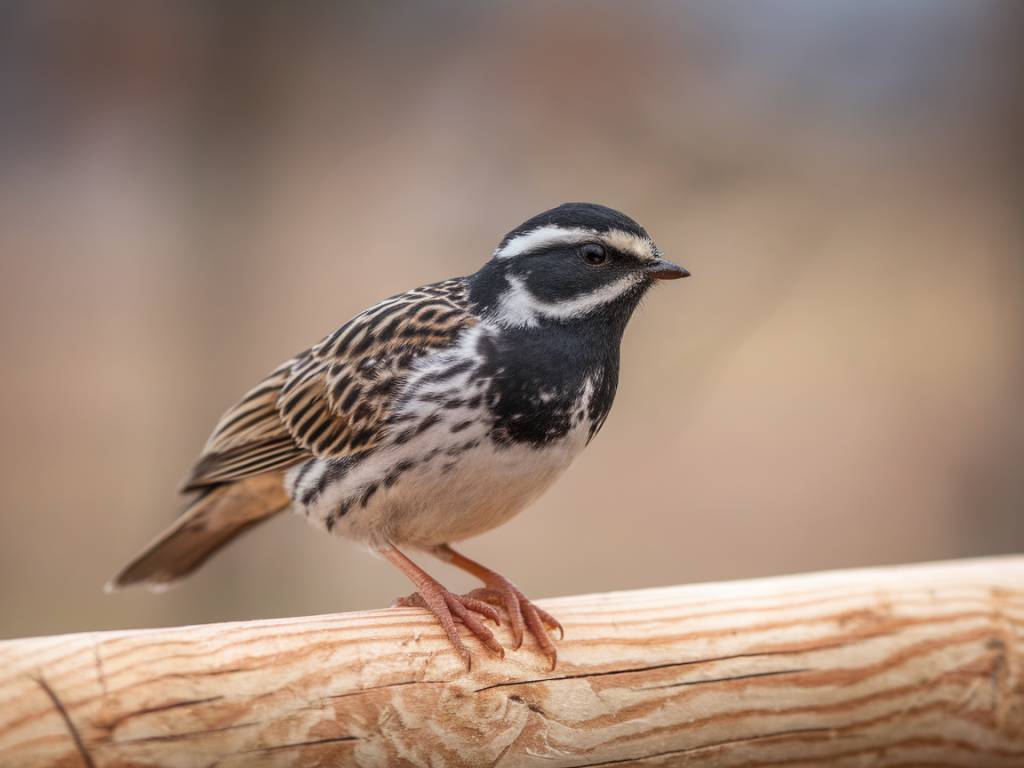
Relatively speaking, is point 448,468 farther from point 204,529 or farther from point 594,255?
point 204,529

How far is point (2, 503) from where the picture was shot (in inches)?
303

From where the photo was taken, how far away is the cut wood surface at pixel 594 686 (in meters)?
3.07

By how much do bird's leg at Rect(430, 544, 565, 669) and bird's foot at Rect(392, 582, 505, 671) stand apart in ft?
0.22

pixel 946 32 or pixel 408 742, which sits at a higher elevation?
pixel 946 32

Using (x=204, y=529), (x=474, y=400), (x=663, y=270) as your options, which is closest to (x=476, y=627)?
(x=474, y=400)

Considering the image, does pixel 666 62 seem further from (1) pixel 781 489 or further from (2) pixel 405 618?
(2) pixel 405 618

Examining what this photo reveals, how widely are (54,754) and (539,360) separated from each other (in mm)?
1857

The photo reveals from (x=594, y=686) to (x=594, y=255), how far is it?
4.72 feet

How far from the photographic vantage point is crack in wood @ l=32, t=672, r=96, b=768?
2.95m

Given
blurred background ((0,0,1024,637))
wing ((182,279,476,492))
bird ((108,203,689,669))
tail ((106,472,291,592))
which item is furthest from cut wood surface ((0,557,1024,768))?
blurred background ((0,0,1024,637))

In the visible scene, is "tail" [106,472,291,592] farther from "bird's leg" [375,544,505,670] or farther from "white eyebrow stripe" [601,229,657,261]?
"white eyebrow stripe" [601,229,657,261]

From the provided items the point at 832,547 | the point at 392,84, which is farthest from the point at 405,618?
the point at 832,547

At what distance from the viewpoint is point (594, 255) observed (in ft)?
13.3

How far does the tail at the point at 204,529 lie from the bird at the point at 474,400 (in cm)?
43
